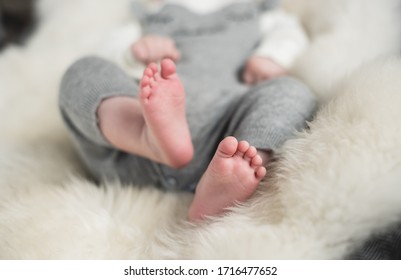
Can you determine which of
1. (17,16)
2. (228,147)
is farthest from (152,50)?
(17,16)

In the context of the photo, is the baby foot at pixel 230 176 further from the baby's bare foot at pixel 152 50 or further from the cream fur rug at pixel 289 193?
the baby's bare foot at pixel 152 50

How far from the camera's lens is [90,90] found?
72 centimetres

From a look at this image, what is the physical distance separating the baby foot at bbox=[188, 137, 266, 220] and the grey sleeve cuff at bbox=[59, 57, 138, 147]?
0.24 metres

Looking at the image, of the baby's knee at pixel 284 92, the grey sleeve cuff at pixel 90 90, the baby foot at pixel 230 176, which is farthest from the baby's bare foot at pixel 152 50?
the baby foot at pixel 230 176

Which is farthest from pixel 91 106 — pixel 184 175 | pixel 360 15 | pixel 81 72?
pixel 360 15

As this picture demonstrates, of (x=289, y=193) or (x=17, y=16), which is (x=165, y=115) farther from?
(x=17, y=16)

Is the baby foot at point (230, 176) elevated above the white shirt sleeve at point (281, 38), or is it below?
below

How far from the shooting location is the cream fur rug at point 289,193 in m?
0.47

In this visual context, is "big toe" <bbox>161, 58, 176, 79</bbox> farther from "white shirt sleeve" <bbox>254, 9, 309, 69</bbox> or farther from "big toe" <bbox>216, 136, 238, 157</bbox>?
"white shirt sleeve" <bbox>254, 9, 309, 69</bbox>

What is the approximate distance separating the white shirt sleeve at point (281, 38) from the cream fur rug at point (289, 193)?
0.36 ft

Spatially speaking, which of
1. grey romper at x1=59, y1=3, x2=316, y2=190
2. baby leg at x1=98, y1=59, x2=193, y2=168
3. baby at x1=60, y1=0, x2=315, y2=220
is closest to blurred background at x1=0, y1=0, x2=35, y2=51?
baby at x1=60, y1=0, x2=315, y2=220

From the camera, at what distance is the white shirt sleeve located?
3.32 feet

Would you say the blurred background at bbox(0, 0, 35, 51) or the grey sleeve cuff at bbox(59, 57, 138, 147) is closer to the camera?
the grey sleeve cuff at bbox(59, 57, 138, 147)
